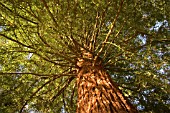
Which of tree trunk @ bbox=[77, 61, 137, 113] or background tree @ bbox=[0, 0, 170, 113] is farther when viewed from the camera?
background tree @ bbox=[0, 0, 170, 113]

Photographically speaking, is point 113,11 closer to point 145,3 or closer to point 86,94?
point 145,3

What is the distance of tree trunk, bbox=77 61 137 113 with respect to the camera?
3062 millimetres

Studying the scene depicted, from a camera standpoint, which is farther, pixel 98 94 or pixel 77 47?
Result: pixel 77 47

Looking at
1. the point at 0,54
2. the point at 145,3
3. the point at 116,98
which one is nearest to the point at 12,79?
the point at 0,54

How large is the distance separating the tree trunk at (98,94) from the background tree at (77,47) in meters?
0.06

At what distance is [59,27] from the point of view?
133 inches

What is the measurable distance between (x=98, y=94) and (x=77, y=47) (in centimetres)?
197

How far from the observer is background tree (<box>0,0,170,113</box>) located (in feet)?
12.9

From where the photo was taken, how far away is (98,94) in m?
3.37

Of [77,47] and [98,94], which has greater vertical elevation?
[77,47]

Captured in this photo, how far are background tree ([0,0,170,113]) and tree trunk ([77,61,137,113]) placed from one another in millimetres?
62

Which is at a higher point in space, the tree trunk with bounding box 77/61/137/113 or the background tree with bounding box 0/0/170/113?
the background tree with bounding box 0/0/170/113

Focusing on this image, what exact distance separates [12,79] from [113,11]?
8.57 ft

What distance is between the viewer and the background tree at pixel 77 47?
3943 millimetres
